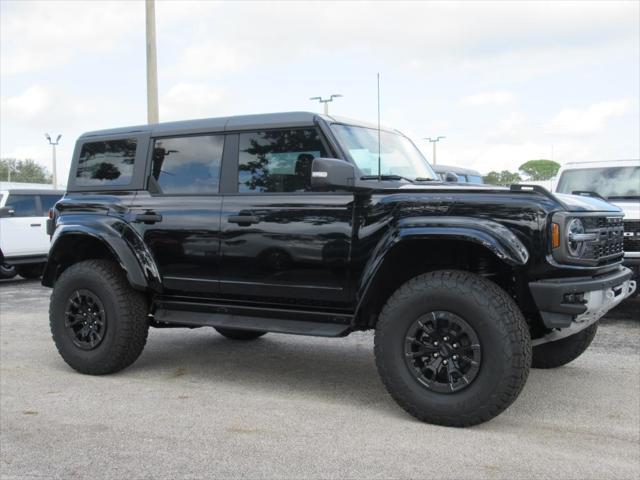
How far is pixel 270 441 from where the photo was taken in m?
3.82

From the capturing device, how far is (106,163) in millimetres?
5770

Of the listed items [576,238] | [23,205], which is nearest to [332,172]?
[576,238]

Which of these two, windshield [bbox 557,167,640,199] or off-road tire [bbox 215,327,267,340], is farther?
windshield [bbox 557,167,640,199]

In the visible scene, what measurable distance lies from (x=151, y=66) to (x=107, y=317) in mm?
10014

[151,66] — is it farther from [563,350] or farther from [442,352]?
[442,352]

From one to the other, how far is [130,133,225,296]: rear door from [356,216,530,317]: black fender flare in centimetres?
128

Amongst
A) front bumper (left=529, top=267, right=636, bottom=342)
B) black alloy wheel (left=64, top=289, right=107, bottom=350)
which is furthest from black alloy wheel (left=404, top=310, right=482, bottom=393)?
black alloy wheel (left=64, top=289, right=107, bottom=350)

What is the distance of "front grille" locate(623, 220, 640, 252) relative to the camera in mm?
7684

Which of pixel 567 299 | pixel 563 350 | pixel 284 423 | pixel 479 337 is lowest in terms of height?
→ pixel 284 423

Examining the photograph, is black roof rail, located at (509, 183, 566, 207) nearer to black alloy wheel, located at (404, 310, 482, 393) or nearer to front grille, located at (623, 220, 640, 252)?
black alloy wheel, located at (404, 310, 482, 393)

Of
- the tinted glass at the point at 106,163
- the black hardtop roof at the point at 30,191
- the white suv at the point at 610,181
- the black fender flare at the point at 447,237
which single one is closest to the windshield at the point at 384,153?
the black fender flare at the point at 447,237

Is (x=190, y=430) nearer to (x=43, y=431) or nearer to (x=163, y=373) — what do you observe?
(x=43, y=431)

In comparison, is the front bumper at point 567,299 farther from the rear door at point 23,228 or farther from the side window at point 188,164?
the rear door at point 23,228

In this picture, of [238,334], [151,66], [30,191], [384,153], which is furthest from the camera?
[151,66]
